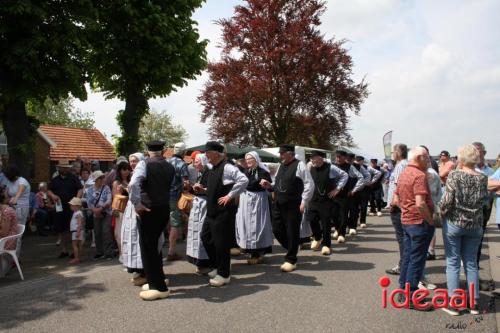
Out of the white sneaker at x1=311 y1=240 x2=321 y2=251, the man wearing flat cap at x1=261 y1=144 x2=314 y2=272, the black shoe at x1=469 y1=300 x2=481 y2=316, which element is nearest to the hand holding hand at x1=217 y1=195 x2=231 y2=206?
the man wearing flat cap at x1=261 y1=144 x2=314 y2=272

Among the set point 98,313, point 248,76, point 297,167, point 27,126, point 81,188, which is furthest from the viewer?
point 248,76

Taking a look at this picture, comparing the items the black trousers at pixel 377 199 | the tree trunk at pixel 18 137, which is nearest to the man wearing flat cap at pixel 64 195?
the tree trunk at pixel 18 137

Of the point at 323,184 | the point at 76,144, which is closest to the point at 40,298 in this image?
the point at 323,184

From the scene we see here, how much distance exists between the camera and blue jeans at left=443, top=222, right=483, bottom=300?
16.5 ft

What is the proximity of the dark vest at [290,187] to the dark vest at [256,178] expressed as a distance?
0.64 meters

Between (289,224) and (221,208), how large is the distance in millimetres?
1542

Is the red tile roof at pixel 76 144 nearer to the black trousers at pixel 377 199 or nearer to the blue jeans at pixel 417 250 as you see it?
the black trousers at pixel 377 199

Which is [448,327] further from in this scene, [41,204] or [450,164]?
[41,204]

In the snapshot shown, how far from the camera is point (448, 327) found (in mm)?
4605

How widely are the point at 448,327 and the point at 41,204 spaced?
456 inches

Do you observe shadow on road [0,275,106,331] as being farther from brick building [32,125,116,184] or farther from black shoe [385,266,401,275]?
brick building [32,125,116,184]

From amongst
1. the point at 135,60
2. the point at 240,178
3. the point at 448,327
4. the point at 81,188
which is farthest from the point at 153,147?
the point at 135,60

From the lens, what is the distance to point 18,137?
1209 cm

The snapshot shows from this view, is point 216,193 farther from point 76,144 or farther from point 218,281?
point 76,144
